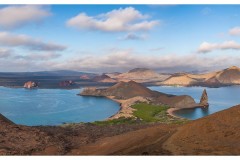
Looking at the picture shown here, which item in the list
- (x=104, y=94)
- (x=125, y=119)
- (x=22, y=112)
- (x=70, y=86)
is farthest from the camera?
(x=70, y=86)

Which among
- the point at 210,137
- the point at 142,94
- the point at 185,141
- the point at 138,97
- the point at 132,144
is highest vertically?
the point at 210,137

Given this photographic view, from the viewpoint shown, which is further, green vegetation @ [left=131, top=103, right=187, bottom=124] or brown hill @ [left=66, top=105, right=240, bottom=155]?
green vegetation @ [left=131, top=103, right=187, bottom=124]

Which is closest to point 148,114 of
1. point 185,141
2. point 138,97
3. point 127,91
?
point 138,97

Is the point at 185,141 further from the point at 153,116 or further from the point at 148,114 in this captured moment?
the point at 148,114

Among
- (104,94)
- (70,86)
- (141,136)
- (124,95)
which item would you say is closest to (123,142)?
(141,136)

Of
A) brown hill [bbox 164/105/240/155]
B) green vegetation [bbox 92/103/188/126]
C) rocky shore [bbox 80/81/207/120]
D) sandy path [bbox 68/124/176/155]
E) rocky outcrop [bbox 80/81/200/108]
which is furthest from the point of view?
rocky outcrop [bbox 80/81/200/108]

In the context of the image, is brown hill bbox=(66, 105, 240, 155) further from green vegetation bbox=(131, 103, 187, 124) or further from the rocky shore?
the rocky shore

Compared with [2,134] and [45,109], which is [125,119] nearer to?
[45,109]

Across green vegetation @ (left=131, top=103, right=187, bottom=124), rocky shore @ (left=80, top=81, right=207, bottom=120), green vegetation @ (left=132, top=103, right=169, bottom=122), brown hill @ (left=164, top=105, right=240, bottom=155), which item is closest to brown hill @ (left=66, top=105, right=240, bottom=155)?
brown hill @ (left=164, top=105, right=240, bottom=155)
